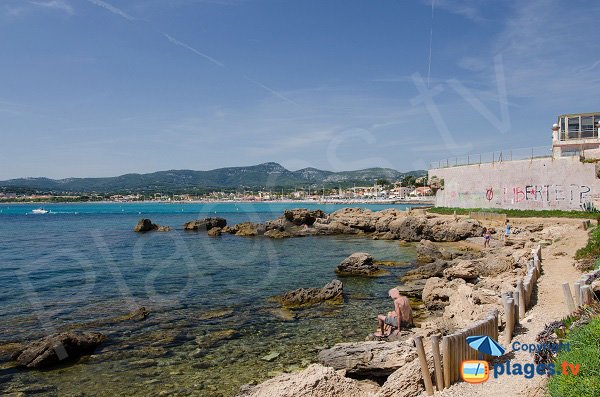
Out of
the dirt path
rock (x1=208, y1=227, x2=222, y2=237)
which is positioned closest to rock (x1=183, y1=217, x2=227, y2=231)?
rock (x1=208, y1=227, x2=222, y2=237)

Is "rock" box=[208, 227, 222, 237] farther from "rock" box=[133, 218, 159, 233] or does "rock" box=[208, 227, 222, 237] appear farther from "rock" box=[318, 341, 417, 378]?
"rock" box=[318, 341, 417, 378]

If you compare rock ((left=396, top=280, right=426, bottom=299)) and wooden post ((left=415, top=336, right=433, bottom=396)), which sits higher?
wooden post ((left=415, top=336, right=433, bottom=396))

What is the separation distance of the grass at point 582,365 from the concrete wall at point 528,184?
3429cm

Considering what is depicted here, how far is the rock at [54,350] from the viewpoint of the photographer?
11328mm

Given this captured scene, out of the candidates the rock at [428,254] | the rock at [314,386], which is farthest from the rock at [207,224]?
the rock at [314,386]

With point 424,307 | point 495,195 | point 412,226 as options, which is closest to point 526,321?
point 424,307

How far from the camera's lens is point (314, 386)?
7.88 metres

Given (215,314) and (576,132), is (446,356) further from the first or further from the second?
(576,132)

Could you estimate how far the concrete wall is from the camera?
34562 millimetres

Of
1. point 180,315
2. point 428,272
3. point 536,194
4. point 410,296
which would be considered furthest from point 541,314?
point 536,194

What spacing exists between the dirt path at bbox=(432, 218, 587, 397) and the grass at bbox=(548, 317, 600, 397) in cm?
82

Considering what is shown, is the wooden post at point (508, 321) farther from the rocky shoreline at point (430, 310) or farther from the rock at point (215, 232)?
the rock at point (215, 232)

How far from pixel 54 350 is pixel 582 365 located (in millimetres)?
12343

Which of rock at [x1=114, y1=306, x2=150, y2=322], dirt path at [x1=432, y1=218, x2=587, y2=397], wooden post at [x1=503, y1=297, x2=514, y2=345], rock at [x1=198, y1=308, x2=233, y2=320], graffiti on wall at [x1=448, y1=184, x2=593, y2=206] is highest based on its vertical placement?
graffiti on wall at [x1=448, y1=184, x2=593, y2=206]
